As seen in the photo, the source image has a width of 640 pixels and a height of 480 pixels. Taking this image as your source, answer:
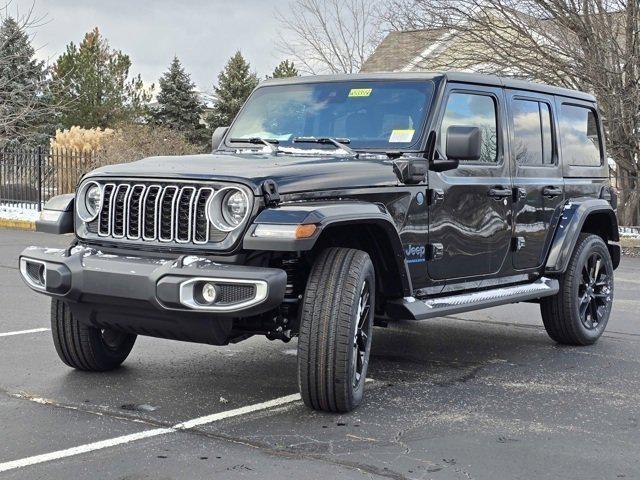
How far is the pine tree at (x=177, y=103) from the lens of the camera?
43.2m

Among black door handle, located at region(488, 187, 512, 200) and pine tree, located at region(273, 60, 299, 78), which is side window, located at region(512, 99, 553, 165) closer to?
black door handle, located at region(488, 187, 512, 200)

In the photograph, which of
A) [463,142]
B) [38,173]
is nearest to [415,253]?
[463,142]

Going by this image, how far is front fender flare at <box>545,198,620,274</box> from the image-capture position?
7.14 m

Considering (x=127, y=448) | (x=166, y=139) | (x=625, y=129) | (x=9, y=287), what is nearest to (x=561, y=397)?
(x=127, y=448)

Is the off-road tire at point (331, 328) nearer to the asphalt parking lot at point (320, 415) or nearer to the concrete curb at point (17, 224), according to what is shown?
the asphalt parking lot at point (320, 415)

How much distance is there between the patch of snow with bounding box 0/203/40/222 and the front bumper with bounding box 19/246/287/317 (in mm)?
15260

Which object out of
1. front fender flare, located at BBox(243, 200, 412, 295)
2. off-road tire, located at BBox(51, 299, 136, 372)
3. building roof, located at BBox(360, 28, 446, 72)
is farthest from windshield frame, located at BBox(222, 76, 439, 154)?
building roof, located at BBox(360, 28, 446, 72)

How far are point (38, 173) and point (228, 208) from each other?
58.8 feet

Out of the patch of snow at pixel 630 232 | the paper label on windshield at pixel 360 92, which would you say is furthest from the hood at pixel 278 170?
the patch of snow at pixel 630 232

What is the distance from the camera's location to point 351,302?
4945 mm

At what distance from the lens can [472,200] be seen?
6348mm

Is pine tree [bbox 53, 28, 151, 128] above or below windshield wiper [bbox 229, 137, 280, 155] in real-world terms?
above

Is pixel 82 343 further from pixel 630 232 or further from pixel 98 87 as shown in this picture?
pixel 98 87

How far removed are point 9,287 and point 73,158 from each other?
39.1 feet
